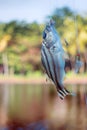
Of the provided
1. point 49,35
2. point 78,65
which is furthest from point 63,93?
point 49,35

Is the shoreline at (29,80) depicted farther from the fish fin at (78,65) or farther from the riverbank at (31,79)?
the fish fin at (78,65)

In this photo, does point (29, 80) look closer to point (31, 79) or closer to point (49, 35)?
point (31, 79)

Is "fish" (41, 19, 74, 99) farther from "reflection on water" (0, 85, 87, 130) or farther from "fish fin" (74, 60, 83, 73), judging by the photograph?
"reflection on water" (0, 85, 87, 130)

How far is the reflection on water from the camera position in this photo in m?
2.40

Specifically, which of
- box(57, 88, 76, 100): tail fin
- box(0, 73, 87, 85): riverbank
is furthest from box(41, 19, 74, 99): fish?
box(0, 73, 87, 85): riverbank

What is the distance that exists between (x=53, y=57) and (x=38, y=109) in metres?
0.55

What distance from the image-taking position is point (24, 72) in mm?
2359

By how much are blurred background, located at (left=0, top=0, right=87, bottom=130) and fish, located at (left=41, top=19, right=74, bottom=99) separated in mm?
67

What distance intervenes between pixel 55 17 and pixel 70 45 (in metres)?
0.16

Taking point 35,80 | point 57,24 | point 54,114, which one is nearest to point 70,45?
point 57,24

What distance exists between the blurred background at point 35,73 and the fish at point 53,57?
7 centimetres

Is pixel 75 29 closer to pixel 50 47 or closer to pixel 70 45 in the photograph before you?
pixel 70 45

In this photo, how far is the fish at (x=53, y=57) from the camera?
6.61ft

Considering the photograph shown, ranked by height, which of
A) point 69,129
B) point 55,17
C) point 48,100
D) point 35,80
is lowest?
point 69,129
